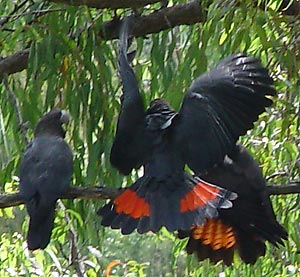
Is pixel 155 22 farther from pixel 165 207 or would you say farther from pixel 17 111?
pixel 165 207

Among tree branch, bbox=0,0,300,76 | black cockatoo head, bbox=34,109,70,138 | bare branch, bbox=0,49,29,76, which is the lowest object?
black cockatoo head, bbox=34,109,70,138

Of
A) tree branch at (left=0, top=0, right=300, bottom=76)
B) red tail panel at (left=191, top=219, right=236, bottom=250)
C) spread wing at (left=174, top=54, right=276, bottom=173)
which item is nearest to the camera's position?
spread wing at (left=174, top=54, right=276, bottom=173)

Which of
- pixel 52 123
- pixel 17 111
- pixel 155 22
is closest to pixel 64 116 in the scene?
pixel 52 123

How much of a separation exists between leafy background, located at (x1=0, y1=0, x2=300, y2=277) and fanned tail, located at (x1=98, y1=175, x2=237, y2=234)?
9.2 inches

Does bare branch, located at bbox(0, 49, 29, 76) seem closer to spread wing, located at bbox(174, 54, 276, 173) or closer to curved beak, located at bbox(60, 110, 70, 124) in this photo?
curved beak, located at bbox(60, 110, 70, 124)

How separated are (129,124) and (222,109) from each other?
0.20 metres

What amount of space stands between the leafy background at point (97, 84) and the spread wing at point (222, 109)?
0.10 m

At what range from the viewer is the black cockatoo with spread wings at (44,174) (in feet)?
6.48

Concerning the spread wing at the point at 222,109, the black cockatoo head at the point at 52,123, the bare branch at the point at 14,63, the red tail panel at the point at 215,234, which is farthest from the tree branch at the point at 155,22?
the red tail panel at the point at 215,234

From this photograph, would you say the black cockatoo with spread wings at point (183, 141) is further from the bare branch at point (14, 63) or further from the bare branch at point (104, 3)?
the bare branch at point (14, 63)

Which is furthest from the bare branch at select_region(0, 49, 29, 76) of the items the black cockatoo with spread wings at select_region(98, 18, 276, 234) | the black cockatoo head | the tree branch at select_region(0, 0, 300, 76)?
the black cockatoo with spread wings at select_region(98, 18, 276, 234)

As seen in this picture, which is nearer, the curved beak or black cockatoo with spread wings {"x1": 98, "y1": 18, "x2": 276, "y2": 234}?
black cockatoo with spread wings {"x1": 98, "y1": 18, "x2": 276, "y2": 234}

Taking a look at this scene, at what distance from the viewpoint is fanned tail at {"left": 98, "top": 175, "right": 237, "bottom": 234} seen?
181 cm

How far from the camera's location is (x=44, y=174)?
81.7 inches
